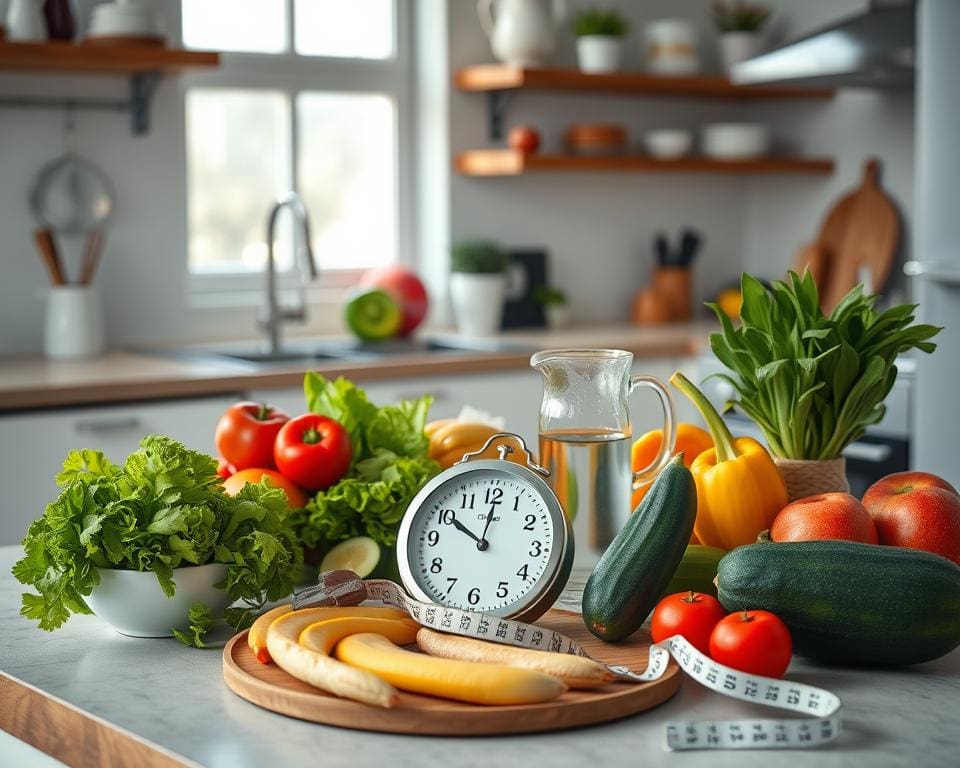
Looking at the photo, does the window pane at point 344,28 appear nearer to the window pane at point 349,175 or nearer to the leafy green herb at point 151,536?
the window pane at point 349,175

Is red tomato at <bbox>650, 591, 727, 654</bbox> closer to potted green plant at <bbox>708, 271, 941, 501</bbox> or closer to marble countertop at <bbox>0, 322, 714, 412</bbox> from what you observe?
potted green plant at <bbox>708, 271, 941, 501</bbox>

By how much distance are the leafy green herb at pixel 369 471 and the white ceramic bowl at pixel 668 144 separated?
2837mm

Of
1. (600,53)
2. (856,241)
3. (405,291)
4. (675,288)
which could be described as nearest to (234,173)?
(405,291)

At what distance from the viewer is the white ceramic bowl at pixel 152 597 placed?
50.1 inches

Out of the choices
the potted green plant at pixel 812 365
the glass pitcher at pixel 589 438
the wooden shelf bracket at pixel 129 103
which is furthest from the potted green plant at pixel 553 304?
the glass pitcher at pixel 589 438

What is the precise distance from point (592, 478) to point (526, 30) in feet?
9.20

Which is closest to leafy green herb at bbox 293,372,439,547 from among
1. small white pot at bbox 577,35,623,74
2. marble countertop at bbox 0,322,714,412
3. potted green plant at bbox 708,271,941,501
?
potted green plant at bbox 708,271,941,501

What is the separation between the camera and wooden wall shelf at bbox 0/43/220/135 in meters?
3.23

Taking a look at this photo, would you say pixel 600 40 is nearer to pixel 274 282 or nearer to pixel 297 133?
pixel 297 133

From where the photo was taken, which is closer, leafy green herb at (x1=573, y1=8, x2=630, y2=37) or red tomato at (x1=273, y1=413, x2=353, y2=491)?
red tomato at (x1=273, y1=413, x2=353, y2=491)

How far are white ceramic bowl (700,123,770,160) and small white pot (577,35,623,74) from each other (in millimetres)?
443

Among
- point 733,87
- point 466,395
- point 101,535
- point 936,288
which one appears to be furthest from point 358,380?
point 101,535

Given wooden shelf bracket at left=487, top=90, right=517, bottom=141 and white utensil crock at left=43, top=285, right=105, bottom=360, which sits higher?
wooden shelf bracket at left=487, top=90, right=517, bottom=141

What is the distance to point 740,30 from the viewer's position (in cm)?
441
